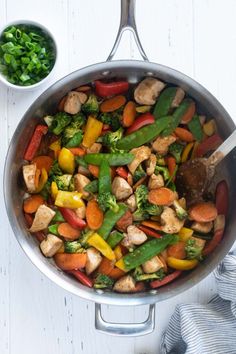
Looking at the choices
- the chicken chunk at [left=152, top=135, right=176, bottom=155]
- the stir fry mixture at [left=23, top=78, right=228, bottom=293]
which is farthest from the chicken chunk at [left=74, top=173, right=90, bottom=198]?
the chicken chunk at [left=152, top=135, right=176, bottom=155]

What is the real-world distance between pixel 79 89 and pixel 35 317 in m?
0.71

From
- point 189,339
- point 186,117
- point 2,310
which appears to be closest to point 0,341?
point 2,310

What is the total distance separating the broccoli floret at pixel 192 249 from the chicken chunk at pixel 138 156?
25 cm

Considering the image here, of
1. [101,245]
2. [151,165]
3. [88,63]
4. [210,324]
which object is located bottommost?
[210,324]

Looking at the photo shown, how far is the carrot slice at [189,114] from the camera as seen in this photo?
1.75 metres

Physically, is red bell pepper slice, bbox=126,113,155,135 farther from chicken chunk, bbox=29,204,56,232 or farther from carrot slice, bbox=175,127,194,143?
chicken chunk, bbox=29,204,56,232

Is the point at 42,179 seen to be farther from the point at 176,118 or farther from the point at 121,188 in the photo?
the point at 176,118

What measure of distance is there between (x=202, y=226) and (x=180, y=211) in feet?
0.27

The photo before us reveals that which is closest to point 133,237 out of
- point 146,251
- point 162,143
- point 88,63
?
point 146,251

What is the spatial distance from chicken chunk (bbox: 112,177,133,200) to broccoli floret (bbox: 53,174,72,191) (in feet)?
0.42

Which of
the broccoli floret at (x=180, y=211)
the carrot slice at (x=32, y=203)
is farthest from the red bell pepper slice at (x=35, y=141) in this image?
the broccoli floret at (x=180, y=211)

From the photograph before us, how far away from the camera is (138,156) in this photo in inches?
68.8

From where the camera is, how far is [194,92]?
1.69 m

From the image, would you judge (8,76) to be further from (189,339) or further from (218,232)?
(189,339)
